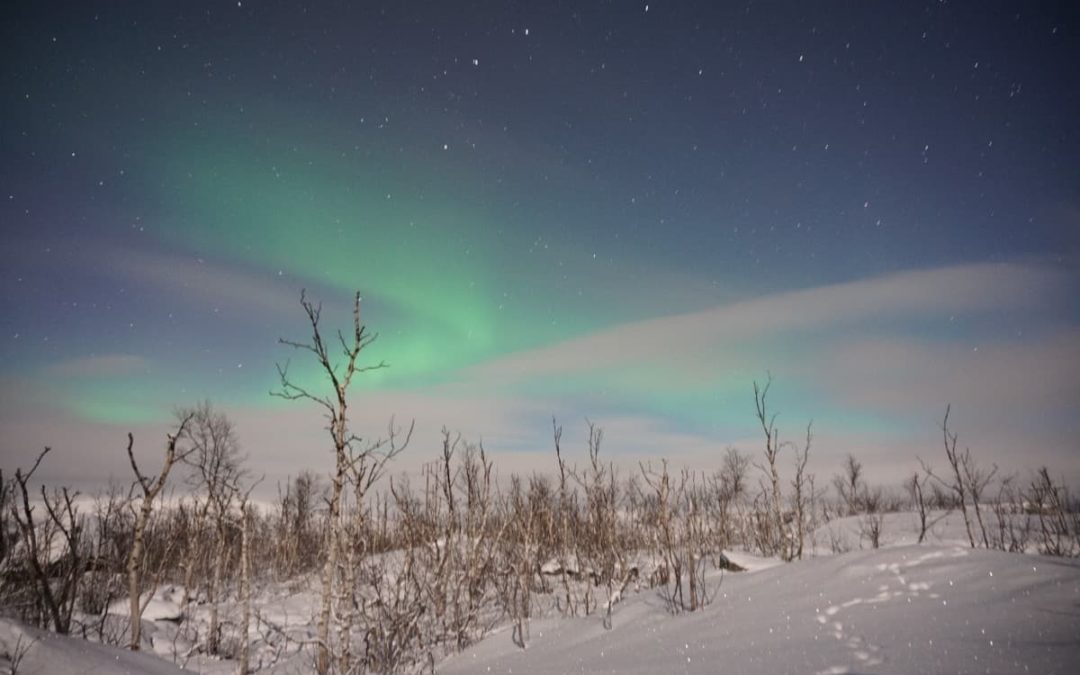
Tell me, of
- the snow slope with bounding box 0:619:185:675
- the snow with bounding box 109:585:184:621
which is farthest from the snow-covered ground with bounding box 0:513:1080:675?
the snow with bounding box 109:585:184:621

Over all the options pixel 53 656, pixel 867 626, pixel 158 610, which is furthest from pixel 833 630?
pixel 158 610

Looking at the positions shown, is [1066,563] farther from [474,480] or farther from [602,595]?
[602,595]

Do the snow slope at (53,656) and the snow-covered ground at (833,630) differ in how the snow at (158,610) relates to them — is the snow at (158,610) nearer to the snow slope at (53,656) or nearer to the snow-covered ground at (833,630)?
the snow-covered ground at (833,630)

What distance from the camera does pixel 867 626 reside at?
13.0ft

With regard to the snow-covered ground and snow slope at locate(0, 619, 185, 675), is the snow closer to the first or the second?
the snow-covered ground

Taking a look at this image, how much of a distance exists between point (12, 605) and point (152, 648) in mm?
2366

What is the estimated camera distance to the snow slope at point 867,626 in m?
3.21

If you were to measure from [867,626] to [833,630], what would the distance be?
0.26 m

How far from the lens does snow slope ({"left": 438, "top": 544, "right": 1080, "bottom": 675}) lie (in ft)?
10.5

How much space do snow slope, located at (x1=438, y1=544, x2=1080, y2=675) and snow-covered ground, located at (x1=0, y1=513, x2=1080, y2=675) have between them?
0.05ft

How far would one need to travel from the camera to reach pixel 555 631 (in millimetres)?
7383

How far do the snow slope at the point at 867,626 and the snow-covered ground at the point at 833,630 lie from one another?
1 cm

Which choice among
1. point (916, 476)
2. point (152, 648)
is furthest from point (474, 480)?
point (916, 476)

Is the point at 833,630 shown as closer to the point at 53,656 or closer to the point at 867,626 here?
the point at 867,626
